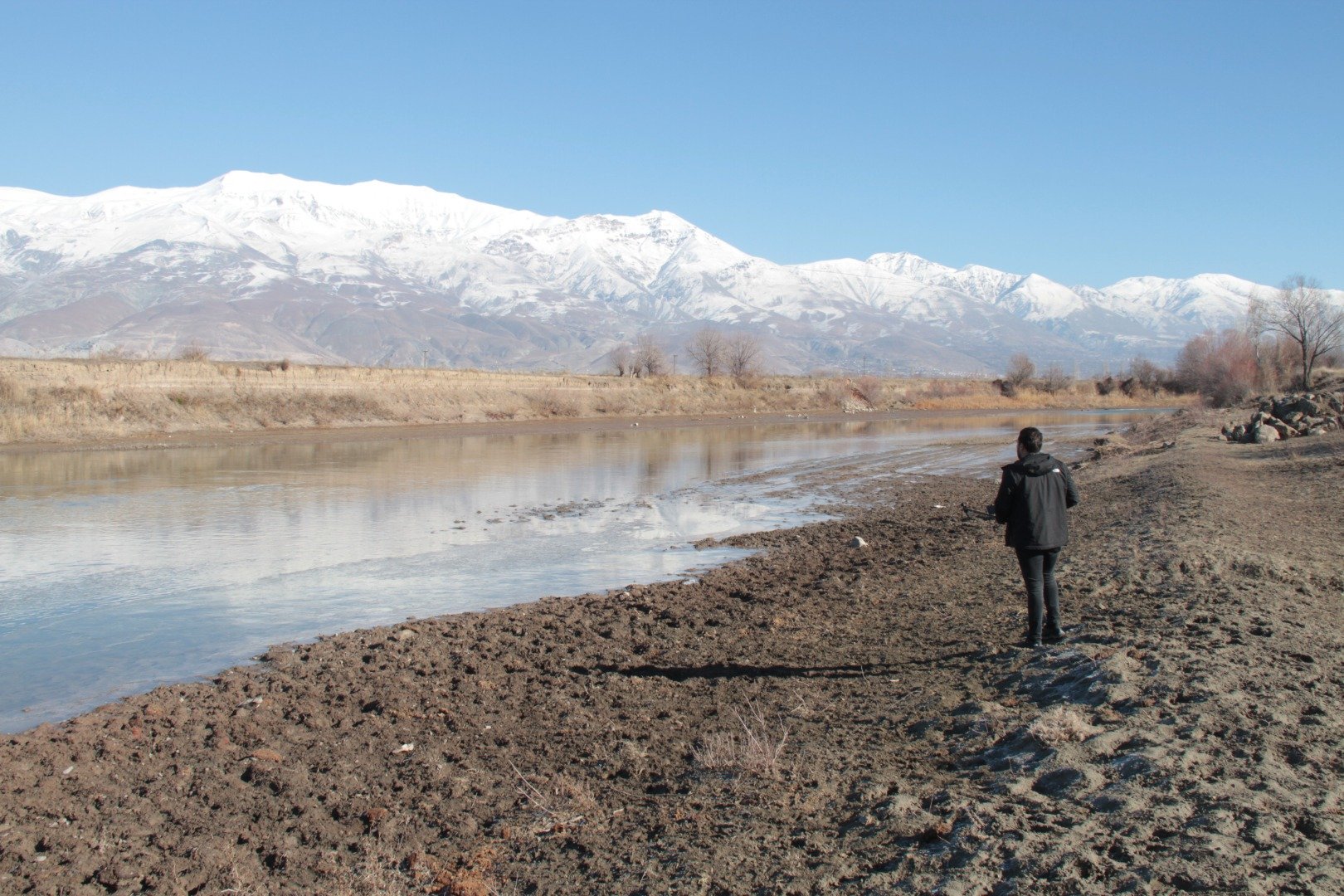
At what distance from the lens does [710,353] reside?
324ft

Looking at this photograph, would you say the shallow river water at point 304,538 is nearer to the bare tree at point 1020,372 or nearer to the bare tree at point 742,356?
the bare tree at point 742,356

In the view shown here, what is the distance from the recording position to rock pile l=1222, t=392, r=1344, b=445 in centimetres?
2942

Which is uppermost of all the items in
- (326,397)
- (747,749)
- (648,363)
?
(648,363)

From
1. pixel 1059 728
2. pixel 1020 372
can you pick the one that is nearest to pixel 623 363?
pixel 1020 372

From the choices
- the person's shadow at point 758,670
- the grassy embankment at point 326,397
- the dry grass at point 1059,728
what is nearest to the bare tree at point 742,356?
the grassy embankment at point 326,397

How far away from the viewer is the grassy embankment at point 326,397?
44625 millimetres

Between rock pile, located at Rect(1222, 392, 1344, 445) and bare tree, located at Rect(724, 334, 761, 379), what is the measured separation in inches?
2372

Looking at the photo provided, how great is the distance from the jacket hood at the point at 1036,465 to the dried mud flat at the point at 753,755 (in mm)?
1592

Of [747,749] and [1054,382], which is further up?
[1054,382]

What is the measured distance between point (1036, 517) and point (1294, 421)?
27.5 metres

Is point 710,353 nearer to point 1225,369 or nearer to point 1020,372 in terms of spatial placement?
point 1020,372

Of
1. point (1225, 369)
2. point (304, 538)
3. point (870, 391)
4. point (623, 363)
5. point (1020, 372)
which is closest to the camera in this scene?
point (304, 538)

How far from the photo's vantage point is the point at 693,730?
8.05 metres

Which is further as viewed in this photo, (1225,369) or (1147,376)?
(1147,376)
